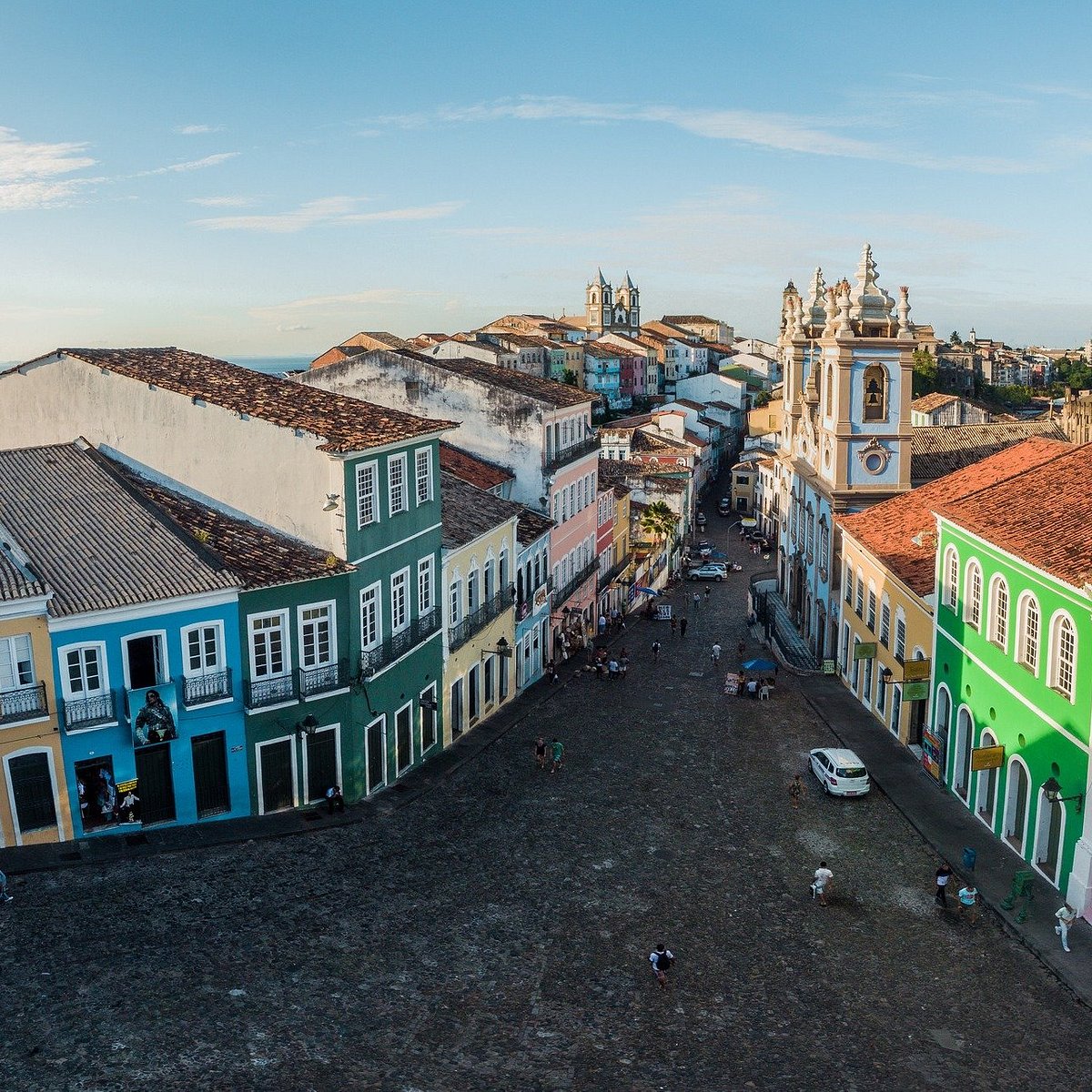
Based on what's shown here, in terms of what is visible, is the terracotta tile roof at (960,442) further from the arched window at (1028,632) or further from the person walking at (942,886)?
the person walking at (942,886)

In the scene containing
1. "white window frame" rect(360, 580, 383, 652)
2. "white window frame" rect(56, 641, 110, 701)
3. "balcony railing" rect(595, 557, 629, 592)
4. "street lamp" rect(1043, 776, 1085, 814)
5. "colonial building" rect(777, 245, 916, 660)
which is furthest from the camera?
"balcony railing" rect(595, 557, 629, 592)

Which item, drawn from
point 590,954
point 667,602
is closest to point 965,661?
point 590,954

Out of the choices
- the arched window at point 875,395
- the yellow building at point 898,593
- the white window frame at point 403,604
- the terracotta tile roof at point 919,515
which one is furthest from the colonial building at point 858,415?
A: the white window frame at point 403,604

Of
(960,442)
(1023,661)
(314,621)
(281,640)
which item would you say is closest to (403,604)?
(314,621)

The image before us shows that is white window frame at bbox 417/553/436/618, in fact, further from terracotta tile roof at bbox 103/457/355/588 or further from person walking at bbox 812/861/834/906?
person walking at bbox 812/861/834/906

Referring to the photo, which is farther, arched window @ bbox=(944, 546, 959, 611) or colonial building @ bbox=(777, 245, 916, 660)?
colonial building @ bbox=(777, 245, 916, 660)

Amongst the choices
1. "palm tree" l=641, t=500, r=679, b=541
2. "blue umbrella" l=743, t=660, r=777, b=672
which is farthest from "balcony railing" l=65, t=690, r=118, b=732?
"palm tree" l=641, t=500, r=679, b=541
